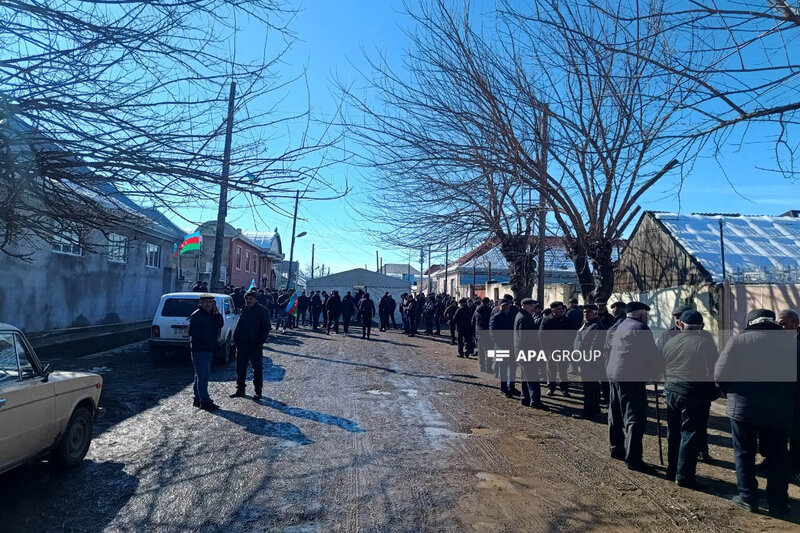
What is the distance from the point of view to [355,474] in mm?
5328

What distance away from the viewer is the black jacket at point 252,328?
28.4ft

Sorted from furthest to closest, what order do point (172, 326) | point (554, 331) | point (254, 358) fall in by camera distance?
point (172, 326) < point (554, 331) < point (254, 358)

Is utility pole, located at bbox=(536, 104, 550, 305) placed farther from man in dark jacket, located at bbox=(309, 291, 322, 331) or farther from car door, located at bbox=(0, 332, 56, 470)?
man in dark jacket, located at bbox=(309, 291, 322, 331)

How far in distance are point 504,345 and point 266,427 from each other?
5084 mm

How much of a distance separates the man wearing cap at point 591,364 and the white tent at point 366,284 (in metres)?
22.3

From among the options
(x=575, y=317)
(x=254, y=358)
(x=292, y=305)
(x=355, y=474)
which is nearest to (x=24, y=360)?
(x=355, y=474)

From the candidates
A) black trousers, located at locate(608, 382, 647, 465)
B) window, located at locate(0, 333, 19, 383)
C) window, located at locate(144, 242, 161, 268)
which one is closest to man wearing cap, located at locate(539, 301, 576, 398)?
black trousers, located at locate(608, 382, 647, 465)

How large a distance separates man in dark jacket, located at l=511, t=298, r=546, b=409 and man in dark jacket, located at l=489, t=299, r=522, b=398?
23cm

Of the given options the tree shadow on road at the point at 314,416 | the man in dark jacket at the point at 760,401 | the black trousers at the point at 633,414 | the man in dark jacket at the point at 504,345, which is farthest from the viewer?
the man in dark jacket at the point at 504,345

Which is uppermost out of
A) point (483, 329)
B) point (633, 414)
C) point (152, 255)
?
point (152, 255)

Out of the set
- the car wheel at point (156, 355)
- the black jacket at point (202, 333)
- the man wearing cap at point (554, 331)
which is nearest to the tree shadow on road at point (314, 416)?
the black jacket at point (202, 333)

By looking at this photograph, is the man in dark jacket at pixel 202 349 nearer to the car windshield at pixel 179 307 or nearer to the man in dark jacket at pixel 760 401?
the car windshield at pixel 179 307

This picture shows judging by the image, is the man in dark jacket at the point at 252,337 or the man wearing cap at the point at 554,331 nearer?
the man in dark jacket at the point at 252,337

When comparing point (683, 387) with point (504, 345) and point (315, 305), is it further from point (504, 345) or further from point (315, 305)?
point (315, 305)
